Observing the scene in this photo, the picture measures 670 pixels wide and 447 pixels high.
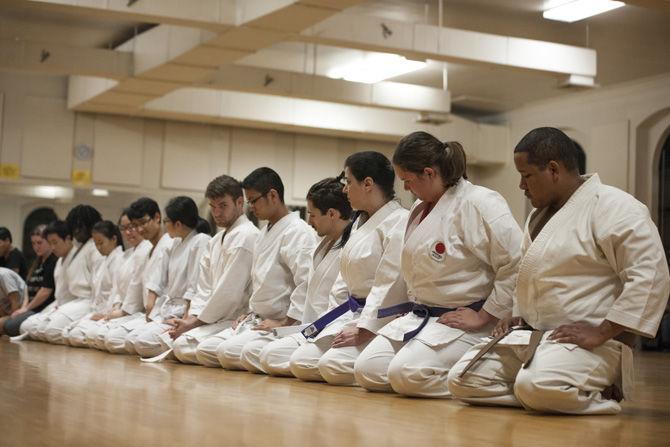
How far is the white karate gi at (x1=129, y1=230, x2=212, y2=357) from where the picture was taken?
7.02 meters

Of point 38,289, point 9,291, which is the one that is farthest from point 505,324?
point 9,291

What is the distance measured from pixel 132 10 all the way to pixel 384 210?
13.7 feet

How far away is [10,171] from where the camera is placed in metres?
12.8

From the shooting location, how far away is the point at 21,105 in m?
12.9

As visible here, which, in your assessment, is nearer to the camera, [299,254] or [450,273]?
[450,273]

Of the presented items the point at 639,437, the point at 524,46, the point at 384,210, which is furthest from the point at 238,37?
the point at 639,437

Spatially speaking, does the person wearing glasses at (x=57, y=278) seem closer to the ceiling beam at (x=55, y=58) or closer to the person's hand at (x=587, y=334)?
the ceiling beam at (x=55, y=58)

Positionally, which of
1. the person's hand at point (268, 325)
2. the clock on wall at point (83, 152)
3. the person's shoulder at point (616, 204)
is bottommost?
the person's hand at point (268, 325)

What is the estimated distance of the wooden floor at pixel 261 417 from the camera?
2.75m

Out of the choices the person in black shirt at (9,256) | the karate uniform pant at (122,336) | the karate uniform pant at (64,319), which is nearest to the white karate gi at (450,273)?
the karate uniform pant at (122,336)

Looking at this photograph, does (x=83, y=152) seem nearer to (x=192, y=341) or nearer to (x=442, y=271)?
(x=192, y=341)

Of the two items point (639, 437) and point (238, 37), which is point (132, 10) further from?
point (639, 437)

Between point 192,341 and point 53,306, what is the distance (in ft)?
12.0

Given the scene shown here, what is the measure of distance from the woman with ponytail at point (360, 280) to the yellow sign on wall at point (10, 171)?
8.63 m
